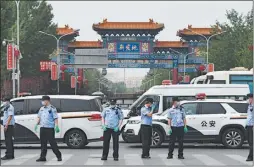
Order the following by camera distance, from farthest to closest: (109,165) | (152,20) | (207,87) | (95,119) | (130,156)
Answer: (152,20) < (207,87) < (95,119) < (130,156) < (109,165)

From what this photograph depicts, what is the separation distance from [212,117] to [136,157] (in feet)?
12.9

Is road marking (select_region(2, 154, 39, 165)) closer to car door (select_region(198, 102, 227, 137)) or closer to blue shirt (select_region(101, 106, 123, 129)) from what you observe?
blue shirt (select_region(101, 106, 123, 129))

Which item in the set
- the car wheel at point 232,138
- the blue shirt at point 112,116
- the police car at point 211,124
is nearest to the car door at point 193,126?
the police car at point 211,124

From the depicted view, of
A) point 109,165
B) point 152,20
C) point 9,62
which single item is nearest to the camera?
point 109,165

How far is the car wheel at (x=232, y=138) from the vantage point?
18.3m

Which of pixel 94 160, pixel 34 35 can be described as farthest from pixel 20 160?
pixel 34 35

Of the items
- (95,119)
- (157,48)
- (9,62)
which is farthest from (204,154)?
(157,48)

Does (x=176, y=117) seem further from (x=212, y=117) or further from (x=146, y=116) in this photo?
(x=212, y=117)

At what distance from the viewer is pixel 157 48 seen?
234 ft

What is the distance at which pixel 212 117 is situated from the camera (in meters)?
18.4

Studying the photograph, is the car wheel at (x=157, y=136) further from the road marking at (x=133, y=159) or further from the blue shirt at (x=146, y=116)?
the blue shirt at (x=146, y=116)

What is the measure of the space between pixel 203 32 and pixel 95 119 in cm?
5609

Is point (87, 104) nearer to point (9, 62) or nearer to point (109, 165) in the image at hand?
point (109, 165)

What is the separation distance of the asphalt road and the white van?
9.84 ft
